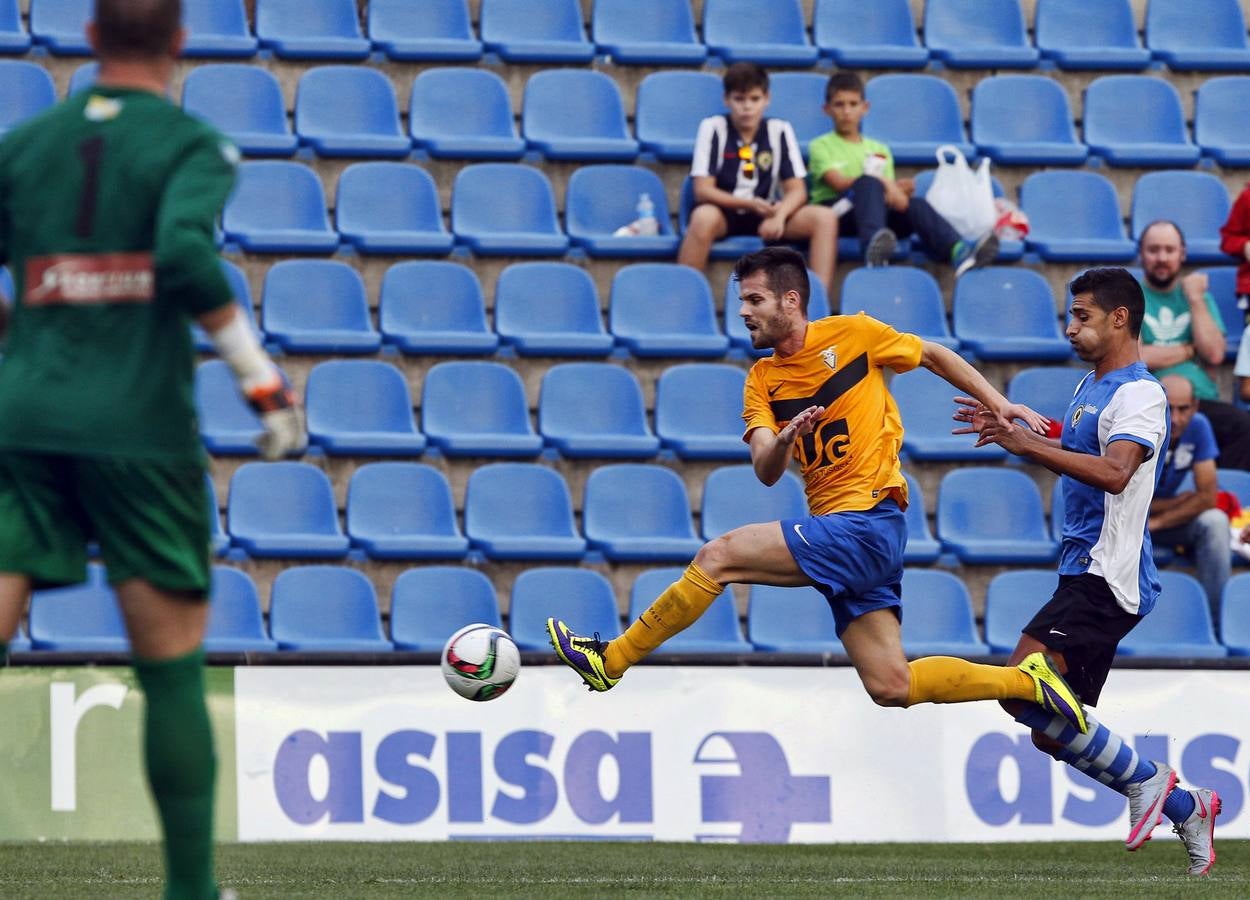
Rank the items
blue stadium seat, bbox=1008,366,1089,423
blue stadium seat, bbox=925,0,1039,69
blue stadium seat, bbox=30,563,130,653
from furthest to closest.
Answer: blue stadium seat, bbox=925,0,1039,69, blue stadium seat, bbox=1008,366,1089,423, blue stadium seat, bbox=30,563,130,653

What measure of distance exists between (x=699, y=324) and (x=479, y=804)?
3543 millimetres

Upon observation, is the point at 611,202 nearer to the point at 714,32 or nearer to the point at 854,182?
the point at 854,182

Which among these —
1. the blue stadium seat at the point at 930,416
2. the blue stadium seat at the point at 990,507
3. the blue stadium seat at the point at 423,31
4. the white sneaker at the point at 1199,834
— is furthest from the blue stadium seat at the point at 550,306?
the white sneaker at the point at 1199,834

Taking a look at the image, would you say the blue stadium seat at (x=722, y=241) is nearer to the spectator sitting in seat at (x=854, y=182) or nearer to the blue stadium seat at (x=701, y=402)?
the spectator sitting in seat at (x=854, y=182)

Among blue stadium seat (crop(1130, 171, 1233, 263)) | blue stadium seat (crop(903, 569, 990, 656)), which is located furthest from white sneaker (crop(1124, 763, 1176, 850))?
blue stadium seat (crop(1130, 171, 1233, 263))

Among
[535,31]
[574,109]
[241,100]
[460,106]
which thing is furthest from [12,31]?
[574,109]

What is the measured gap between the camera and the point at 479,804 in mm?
8477

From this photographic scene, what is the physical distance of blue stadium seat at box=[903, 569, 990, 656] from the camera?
968 cm

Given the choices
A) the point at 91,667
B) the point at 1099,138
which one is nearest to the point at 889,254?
the point at 1099,138

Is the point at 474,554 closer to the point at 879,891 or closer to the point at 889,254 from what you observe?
the point at 889,254

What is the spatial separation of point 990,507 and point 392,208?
12.8ft

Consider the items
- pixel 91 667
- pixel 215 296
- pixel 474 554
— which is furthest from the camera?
pixel 474 554

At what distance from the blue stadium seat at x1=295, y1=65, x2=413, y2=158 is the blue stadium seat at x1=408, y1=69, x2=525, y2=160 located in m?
0.17

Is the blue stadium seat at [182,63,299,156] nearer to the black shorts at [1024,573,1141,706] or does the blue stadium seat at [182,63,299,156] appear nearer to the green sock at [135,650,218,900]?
the black shorts at [1024,573,1141,706]
